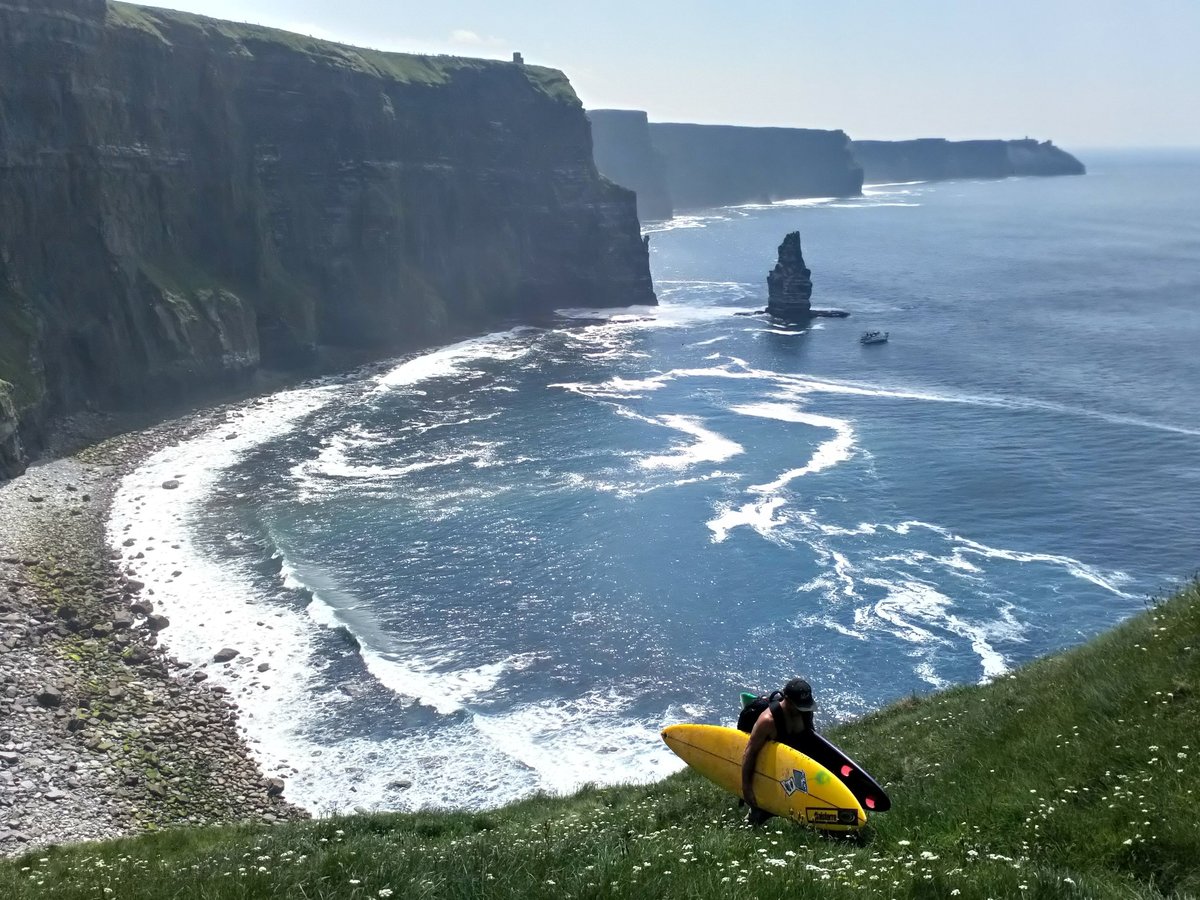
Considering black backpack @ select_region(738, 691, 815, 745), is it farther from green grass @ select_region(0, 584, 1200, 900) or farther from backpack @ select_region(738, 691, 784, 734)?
green grass @ select_region(0, 584, 1200, 900)

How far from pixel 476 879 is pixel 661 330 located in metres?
108

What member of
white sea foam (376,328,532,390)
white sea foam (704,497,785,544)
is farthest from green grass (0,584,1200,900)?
white sea foam (376,328,532,390)

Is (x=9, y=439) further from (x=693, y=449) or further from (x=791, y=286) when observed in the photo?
(x=791, y=286)

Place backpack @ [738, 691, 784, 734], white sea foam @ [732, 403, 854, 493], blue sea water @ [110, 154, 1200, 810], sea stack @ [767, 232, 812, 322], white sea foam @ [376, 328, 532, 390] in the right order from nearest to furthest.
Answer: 1. backpack @ [738, 691, 784, 734]
2. blue sea water @ [110, 154, 1200, 810]
3. white sea foam @ [732, 403, 854, 493]
4. white sea foam @ [376, 328, 532, 390]
5. sea stack @ [767, 232, 812, 322]

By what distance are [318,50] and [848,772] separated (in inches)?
4281

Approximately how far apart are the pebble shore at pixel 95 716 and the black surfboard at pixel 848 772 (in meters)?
22.0

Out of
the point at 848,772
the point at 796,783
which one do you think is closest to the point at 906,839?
the point at 848,772

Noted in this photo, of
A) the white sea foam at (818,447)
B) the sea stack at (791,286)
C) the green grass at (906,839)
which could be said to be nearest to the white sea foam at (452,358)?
the white sea foam at (818,447)

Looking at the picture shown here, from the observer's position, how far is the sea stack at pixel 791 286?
396ft

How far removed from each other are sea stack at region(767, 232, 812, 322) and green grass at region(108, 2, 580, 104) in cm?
3908

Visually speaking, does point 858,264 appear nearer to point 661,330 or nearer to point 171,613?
point 661,330

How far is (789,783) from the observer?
1356 cm

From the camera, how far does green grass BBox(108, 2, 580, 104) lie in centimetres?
8744

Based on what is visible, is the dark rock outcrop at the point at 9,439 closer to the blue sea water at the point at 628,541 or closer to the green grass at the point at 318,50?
the blue sea water at the point at 628,541
